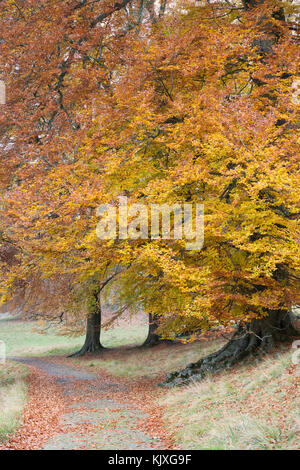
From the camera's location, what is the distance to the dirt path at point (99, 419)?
652cm

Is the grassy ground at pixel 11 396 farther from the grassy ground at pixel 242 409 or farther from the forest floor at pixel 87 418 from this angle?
the grassy ground at pixel 242 409

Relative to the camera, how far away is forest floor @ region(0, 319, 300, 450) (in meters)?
5.76

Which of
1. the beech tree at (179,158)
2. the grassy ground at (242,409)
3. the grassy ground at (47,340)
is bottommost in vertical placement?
the grassy ground at (47,340)

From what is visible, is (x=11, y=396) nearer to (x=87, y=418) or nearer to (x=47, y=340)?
(x=87, y=418)

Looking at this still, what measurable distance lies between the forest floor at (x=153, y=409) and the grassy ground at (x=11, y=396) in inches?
0.8

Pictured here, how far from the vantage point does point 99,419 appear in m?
8.27

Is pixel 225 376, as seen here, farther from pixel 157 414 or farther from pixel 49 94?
pixel 49 94

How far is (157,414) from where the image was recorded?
8500 mm

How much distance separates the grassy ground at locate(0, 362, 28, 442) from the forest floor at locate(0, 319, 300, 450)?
0.02 metres

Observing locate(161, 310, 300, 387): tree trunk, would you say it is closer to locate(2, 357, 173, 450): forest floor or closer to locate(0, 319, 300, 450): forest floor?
locate(0, 319, 300, 450): forest floor

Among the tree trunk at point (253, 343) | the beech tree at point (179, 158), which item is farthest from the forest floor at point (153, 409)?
the beech tree at point (179, 158)

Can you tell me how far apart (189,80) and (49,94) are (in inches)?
173
